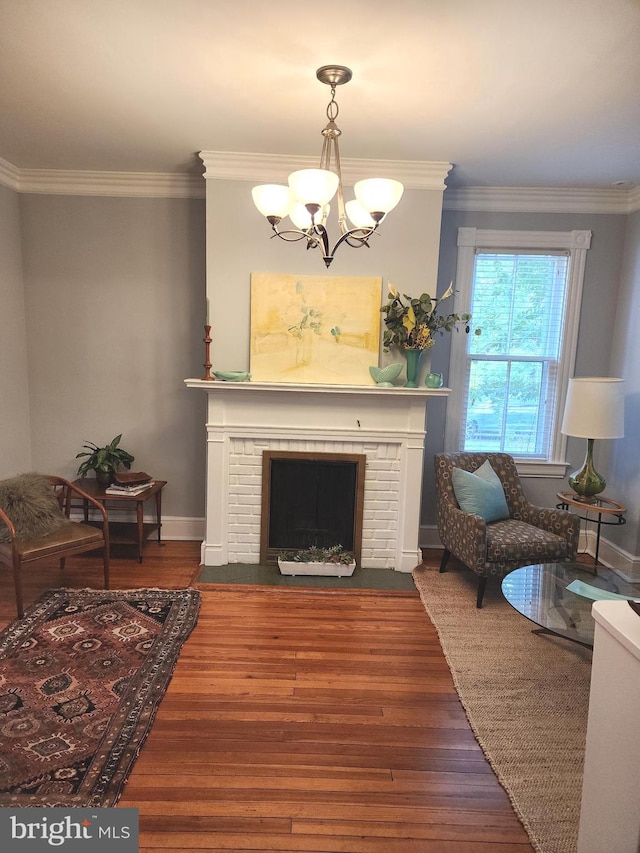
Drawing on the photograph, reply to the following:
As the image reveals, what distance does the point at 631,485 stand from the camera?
3859 millimetres

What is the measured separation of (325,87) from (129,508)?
3.20 meters

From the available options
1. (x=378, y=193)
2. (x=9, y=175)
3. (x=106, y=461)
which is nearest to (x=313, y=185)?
(x=378, y=193)

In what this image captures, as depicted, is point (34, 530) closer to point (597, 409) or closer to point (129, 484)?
point (129, 484)

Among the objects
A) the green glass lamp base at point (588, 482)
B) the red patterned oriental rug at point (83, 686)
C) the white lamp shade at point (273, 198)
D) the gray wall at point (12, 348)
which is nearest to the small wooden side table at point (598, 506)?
the green glass lamp base at point (588, 482)

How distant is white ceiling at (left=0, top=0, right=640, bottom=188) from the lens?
6.46ft

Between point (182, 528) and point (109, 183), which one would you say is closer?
point (109, 183)

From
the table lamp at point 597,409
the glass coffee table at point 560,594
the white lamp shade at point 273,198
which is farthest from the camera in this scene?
the table lamp at point 597,409

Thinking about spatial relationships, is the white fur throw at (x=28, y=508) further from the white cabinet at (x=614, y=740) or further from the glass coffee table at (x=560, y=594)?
the white cabinet at (x=614, y=740)

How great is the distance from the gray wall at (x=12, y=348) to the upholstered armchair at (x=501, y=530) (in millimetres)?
3097

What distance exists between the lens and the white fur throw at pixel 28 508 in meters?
3.18

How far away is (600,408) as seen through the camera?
3512 millimetres

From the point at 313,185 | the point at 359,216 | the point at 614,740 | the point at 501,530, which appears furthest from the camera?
the point at 501,530

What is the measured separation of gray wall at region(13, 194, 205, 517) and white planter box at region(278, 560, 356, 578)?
1.01 meters

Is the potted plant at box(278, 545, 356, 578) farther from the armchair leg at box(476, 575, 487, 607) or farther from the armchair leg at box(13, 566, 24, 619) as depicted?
the armchair leg at box(13, 566, 24, 619)
